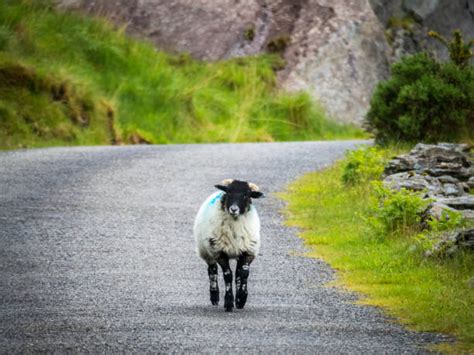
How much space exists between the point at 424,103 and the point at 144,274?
11665 mm

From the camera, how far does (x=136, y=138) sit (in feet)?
100

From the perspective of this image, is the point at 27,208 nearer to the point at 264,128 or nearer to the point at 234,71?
the point at 264,128

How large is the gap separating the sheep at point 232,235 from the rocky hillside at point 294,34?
27.8 metres

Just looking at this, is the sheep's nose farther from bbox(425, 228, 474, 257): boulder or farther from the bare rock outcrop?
the bare rock outcrop

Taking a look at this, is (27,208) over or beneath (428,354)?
over

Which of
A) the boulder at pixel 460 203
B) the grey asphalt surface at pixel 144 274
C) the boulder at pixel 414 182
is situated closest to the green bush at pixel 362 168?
the boulder at pixel 414 182

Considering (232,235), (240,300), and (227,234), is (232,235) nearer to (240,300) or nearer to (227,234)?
(227,234)

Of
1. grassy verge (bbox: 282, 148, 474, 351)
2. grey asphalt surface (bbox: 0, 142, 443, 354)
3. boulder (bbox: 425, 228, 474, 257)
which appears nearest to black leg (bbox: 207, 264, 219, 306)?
grey asphalt surface (bbox: 0, 142, 443, 354)

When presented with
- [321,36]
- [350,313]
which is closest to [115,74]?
[321,36]

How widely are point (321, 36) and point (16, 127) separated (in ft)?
55.0

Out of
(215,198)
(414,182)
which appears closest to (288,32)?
(414,182)

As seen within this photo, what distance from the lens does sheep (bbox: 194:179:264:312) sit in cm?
1074

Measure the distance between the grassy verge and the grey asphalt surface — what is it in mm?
283

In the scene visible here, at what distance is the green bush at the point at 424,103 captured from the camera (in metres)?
22.8
